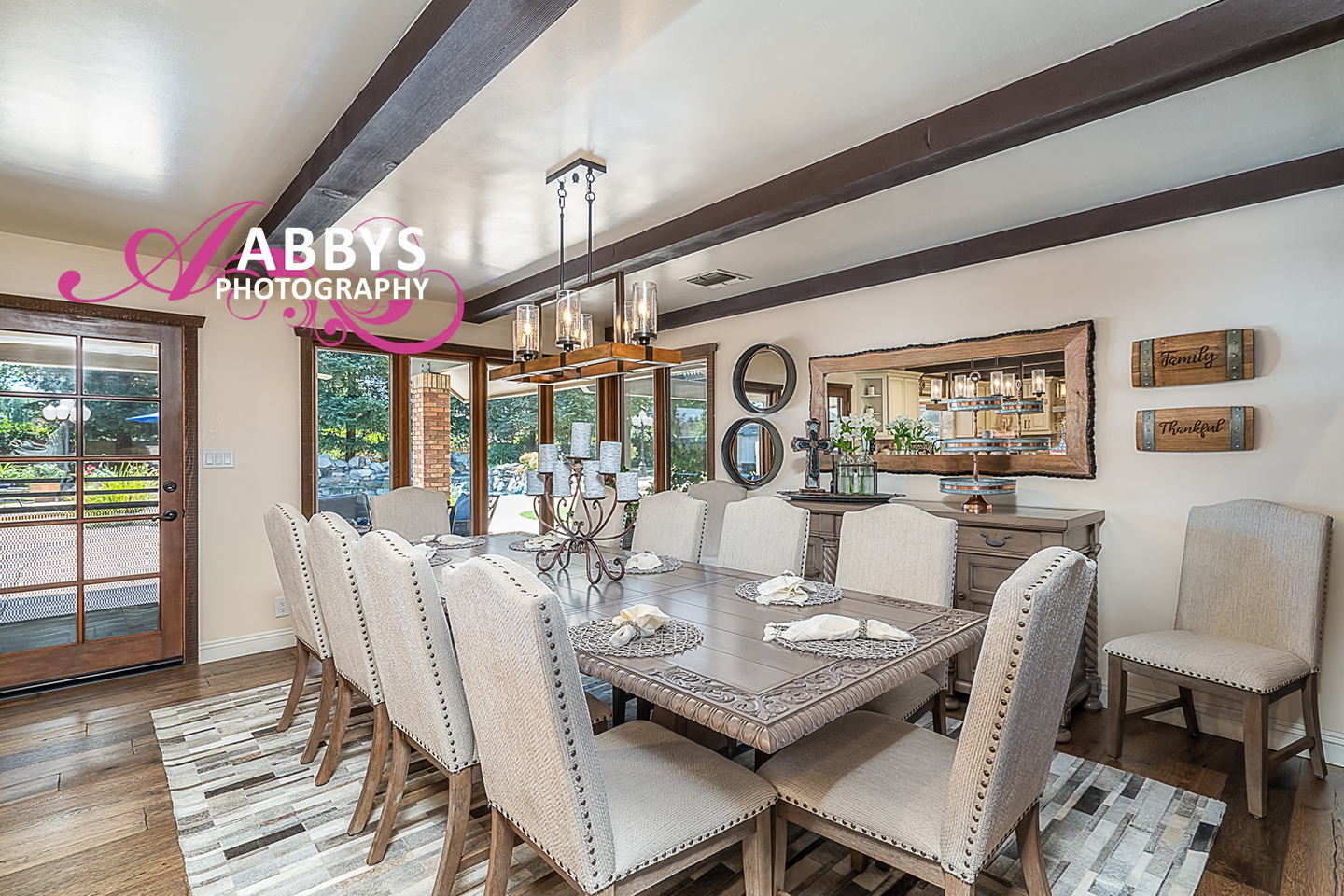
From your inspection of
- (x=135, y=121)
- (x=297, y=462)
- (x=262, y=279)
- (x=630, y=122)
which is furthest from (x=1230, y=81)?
(x=297, y=462)

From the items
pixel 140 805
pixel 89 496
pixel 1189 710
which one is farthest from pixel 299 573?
pixel 1189 710

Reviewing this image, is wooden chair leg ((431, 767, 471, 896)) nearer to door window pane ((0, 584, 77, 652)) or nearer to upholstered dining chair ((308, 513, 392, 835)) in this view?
upholstered dining chair ((308, 513, 392, 835))

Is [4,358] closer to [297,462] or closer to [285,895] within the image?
[297,462]

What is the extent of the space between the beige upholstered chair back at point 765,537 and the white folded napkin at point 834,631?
1.04 meters

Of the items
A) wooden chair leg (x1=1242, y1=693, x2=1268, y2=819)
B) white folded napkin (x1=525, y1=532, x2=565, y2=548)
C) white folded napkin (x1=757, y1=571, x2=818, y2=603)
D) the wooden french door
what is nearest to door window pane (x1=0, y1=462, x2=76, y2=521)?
the wooden french door

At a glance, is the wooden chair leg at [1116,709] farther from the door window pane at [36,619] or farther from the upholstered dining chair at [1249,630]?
the door window pane at [36,619]

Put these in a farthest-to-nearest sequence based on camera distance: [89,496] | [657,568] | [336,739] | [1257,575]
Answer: [89,496] < [657,568] < [1257,575] < [336,739]

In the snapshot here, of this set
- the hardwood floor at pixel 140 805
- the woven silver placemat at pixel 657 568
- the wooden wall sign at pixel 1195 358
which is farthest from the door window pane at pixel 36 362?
the wooden wall sign at pixel 1195 358

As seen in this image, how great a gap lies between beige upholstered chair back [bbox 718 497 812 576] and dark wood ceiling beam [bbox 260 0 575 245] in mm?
1957

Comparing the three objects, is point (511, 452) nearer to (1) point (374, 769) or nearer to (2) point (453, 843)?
(1) point (374, 769)

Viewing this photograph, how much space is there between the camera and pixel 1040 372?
10.8ft

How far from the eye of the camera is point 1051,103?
1.89 meters

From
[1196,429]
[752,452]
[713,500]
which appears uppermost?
[1196,429]

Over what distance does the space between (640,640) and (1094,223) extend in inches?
114
